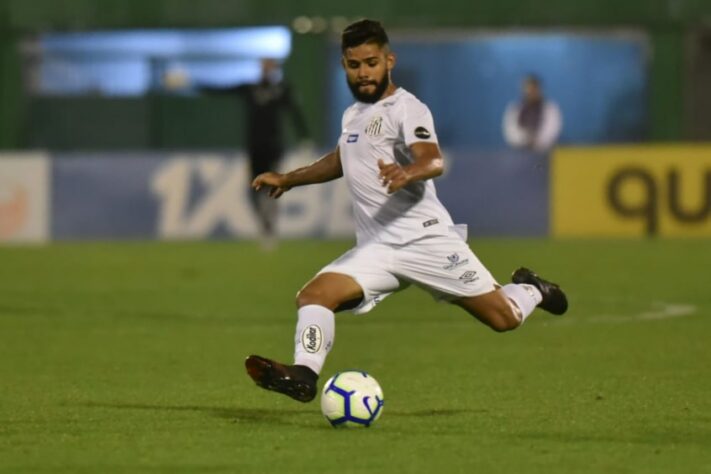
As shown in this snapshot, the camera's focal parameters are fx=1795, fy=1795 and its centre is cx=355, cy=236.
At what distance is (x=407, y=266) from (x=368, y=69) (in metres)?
0.89

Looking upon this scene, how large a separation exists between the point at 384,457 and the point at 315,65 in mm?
24269

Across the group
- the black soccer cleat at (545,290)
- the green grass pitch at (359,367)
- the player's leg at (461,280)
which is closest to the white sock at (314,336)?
the green grass pitch at (359,367)

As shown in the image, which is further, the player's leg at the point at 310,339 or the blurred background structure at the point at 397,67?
the blurred background structure at the point at 397,67

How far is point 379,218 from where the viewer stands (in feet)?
26.2

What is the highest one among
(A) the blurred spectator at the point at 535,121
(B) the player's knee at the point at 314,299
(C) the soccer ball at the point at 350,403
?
(B) the player's knee at the point at 314,299

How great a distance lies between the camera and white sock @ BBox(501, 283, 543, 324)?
28.0 feet

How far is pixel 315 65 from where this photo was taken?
100ft

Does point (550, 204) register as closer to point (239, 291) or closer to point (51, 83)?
point (239, 291)

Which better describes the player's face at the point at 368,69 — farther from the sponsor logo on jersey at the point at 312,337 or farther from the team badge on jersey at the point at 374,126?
the sponsor logo on jersey at the point at 312,337

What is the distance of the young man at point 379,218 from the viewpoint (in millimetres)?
7688

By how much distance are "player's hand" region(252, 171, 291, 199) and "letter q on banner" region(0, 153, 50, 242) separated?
15477mm

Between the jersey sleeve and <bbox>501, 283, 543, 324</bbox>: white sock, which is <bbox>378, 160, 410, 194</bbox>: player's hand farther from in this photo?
<bbox>501, 283, 543, 324</bbox>: white sock

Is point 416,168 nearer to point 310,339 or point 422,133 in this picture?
point 422,133

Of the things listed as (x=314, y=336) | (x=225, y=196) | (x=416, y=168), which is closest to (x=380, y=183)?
(x=416, y=168)
